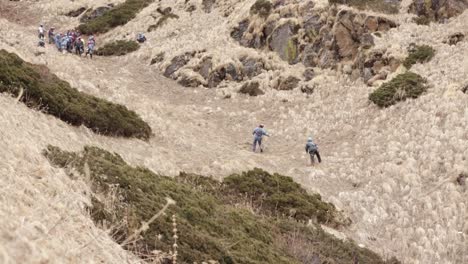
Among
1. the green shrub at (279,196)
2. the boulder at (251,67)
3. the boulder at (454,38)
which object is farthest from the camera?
the boulder at (251,67)

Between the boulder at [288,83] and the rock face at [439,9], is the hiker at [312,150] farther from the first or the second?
the rock face at [439,9]

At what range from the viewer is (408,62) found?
90.5ft

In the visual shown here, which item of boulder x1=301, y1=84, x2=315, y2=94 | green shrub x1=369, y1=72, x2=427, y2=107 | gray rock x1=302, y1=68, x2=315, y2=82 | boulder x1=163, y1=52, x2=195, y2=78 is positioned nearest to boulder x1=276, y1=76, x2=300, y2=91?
gray rock x1=302, y1=68, x2=315, y2=82

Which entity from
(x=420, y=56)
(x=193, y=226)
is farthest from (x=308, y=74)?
(x=193, y=226)

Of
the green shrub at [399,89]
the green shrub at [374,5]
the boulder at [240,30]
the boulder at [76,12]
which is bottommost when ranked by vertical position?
the boulder at [76,12]

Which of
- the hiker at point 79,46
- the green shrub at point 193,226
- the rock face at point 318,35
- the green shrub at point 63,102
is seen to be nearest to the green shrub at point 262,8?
the rock face at point 318,35

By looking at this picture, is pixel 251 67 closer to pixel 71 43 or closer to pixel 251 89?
pixel 251 89

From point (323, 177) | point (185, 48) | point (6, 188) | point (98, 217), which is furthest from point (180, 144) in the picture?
point (185, 48)

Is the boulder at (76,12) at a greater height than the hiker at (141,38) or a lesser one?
greater

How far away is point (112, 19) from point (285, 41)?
829 inches

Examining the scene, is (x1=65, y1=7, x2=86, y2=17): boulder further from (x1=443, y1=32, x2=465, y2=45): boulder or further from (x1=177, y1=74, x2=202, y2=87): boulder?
(x1=443, y1=32, x2=465, y2=45): boulder

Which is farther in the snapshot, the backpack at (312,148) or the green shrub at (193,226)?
the backpack at (312,148)

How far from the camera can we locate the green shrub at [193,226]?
7094 mm

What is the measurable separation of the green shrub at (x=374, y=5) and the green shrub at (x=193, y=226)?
21.8 m
